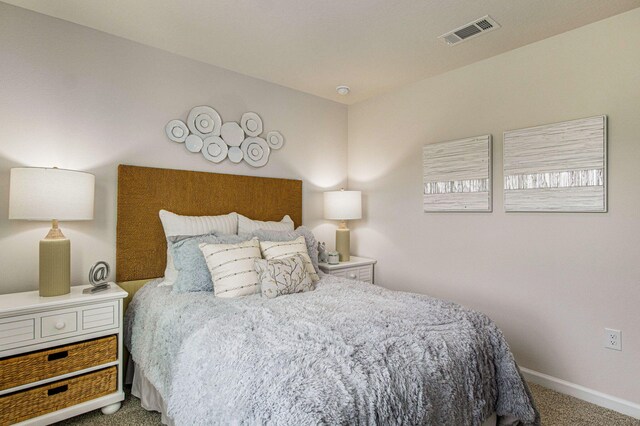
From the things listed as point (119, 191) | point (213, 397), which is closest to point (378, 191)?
point (119, 191)

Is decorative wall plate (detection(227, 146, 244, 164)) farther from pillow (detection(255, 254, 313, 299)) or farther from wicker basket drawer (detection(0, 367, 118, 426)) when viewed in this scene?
wicker basket drawer (detection(0, 367, 118, 426))

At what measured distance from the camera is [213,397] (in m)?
1.22

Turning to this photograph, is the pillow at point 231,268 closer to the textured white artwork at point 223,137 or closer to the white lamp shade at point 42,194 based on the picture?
the white lamp shade at point 42,194

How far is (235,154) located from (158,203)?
0.79 meters

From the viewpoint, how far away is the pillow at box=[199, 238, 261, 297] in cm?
205

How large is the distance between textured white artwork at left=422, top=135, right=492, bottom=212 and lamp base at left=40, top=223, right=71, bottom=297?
2.78m

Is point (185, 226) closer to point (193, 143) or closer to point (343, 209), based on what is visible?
point (193, 143)

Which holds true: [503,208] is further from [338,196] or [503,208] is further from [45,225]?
[45,225]

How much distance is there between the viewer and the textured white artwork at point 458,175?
2.73 metres

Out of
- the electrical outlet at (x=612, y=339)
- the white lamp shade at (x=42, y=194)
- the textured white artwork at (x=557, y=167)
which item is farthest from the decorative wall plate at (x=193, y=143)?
the electrical outlet at (x=612, y=339)

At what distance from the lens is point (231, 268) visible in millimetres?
2100

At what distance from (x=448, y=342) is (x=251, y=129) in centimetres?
245

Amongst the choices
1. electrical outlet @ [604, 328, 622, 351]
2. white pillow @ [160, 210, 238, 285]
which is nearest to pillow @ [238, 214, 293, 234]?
white pillow @ [160, 210, 238, 285]

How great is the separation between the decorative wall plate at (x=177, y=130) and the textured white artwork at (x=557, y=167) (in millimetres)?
2548
